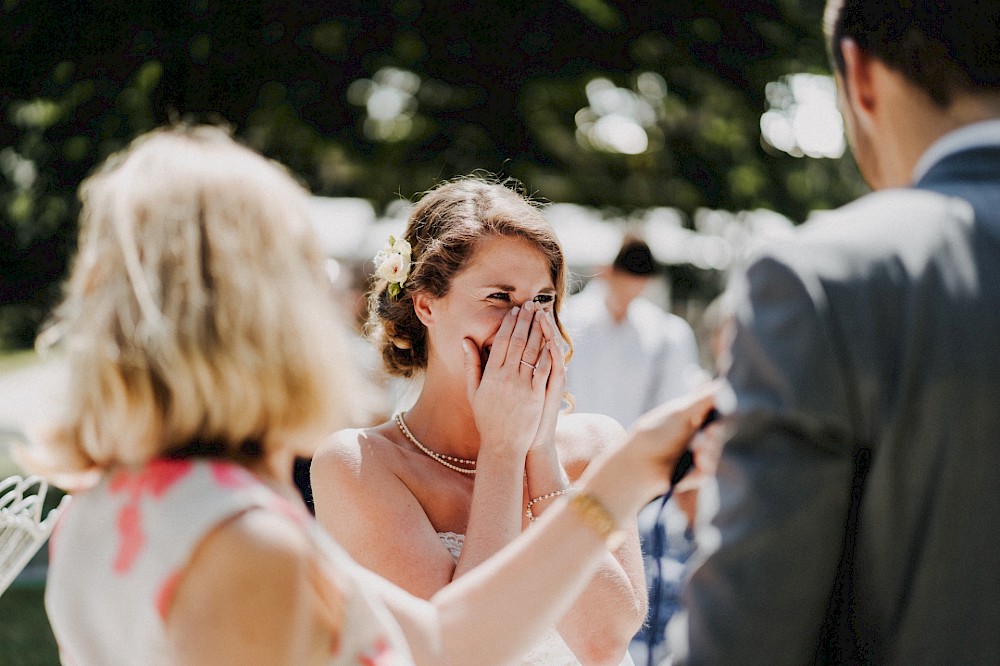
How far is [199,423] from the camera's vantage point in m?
1.41

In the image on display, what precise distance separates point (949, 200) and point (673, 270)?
1364 centimetres

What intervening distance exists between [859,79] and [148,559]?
1175 mm

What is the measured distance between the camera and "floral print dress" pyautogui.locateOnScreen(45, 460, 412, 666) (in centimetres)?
134

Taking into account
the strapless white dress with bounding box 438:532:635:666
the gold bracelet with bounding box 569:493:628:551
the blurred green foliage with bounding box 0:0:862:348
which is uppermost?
the gold bracelet with bounding box 569:493:628:551

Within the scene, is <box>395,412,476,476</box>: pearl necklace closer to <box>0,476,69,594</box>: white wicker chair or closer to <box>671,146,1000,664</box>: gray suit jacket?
<box>0,476,69,594</box>: white wicker chair

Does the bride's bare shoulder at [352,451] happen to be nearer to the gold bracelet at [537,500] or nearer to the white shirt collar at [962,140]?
the gold bracelet at [537,500]

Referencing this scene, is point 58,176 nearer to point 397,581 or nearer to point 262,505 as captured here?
point 397,581

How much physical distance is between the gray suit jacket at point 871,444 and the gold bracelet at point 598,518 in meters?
0.26

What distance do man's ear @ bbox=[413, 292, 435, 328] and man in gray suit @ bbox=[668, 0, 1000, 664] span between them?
143cm

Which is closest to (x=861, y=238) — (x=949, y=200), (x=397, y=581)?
(x=949, y=200)

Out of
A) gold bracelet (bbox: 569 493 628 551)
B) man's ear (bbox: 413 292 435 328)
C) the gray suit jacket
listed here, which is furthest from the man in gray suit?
man's ear (bbox: 413 292 435 328)

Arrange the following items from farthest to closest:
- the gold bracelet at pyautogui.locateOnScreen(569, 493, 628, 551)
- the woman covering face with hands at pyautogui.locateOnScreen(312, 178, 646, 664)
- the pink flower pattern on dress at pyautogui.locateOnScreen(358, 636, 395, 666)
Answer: the woman covering face with hands at pyautogui.locateOnScreen(312, 178, 646, 664) → the gold bracelet at pyautogui.locateOnScreen(569, 493, 628, 551) → the pink flower pattern on dress at pyautogui.locateOnScreen(358, 636, 395, 666)

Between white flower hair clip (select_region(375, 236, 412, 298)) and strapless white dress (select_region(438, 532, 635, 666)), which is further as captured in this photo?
white flower hair clip (select_region(375, 236, 412, 298))

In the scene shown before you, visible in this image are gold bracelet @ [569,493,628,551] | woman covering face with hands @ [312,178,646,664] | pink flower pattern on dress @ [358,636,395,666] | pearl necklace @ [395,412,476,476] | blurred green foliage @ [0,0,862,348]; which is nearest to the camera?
pink flower pattern on dress @ [358,636,395,666]
